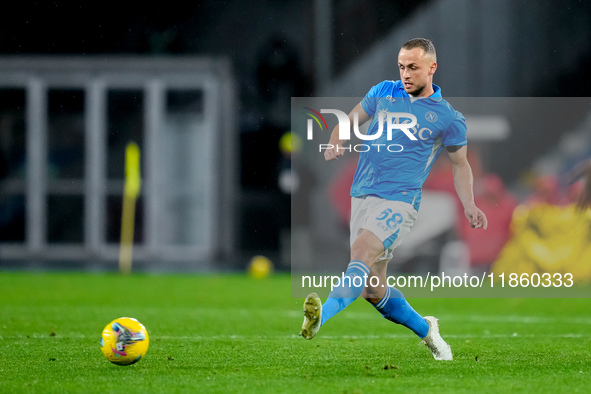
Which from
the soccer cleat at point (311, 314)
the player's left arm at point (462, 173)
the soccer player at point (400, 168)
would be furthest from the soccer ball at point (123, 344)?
the player's left arm at point (462, 173)

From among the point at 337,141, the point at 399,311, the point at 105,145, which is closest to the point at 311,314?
the point at 399,311

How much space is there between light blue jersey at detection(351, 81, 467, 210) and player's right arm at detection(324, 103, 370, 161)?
106 mm

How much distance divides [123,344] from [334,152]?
5.64 feet

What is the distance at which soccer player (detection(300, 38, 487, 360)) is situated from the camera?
524 cm

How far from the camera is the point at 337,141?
562cm

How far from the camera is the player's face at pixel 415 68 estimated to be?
5430 mm

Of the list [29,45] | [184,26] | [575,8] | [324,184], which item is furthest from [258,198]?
[575,8]

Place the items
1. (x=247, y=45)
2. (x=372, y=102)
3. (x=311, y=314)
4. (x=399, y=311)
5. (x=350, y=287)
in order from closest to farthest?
(x=311, y=314) → (x=350, y=287) → (x=399, y=311) → (x=372, y=102) → (x=247, y=45)

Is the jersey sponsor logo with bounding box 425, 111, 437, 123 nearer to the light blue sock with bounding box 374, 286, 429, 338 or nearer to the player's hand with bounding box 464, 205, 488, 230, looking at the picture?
the player's hand with bounding box 464, 205, 488, 230

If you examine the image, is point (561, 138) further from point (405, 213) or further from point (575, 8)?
point (405, 213)

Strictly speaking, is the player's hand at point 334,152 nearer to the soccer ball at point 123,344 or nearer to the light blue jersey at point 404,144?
the light blue jersey at point 404,144

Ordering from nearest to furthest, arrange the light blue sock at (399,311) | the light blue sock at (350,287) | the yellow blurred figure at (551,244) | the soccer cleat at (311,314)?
the soccer cleat at (311,314)
the light blue sock at (350,287)
the light blue sock at (399,311)
the yellow blurred figure at (551,244)

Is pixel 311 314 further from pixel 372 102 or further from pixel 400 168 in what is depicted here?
pixel 372 102

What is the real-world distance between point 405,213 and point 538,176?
948 centimetres
